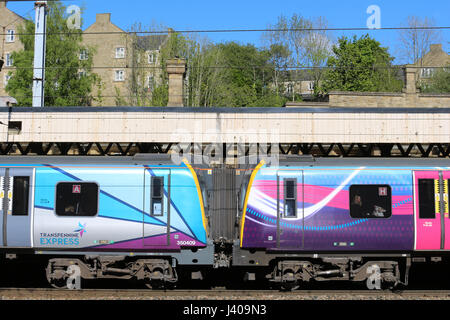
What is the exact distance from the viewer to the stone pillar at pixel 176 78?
20.5m

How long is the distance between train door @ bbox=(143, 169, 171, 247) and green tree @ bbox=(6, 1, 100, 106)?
93.8 ft

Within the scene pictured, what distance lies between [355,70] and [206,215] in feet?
134

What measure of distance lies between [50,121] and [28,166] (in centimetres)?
447

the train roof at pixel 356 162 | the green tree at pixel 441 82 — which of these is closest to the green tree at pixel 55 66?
the train roof at pixel 356 162

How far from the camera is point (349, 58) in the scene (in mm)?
49062

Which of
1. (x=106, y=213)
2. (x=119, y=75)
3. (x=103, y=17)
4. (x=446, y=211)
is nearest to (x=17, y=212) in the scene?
(x=106, y=213)

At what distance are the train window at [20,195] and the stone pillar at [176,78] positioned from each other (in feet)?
Answer: 30.9

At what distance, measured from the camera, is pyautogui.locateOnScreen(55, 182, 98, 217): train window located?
11727mm

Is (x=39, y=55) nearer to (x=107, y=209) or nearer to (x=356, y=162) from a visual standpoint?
(x=107, y=209)

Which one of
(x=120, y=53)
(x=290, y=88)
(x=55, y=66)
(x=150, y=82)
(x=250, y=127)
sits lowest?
(x=250, y=127)

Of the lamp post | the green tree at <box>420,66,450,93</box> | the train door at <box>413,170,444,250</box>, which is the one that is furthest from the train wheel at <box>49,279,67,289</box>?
the green tree at <box>420,66,450,93</box>

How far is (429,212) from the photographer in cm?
1177

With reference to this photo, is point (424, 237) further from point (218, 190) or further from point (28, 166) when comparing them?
point (28, 166)

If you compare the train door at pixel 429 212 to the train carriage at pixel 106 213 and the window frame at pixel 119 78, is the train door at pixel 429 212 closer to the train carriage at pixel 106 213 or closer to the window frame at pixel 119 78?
the train carriage at pixel 106 213
